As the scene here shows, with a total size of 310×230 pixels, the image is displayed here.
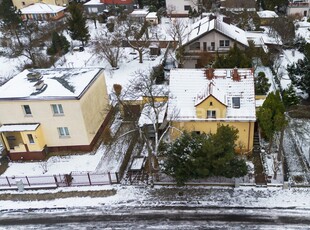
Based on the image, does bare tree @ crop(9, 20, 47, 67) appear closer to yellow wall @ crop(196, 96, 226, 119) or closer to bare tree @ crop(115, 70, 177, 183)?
bare tree @ crop(115, 70, 177, 183)

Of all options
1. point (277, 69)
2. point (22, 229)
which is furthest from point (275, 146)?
point (22, 229)

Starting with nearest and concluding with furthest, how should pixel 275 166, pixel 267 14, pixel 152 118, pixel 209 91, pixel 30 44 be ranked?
pixel 275 166
pixel 209 91
pixel 152 118
pixel 30 44
pixel 267 14

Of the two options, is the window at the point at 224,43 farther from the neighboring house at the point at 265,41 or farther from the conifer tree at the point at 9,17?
the conifer tree at the point at 9,17

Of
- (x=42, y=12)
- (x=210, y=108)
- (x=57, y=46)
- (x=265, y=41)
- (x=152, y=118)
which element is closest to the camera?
(x=210, y=108)

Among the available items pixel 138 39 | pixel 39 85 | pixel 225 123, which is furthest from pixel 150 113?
pixel 138 39

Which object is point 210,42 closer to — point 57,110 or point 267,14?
point 57,110

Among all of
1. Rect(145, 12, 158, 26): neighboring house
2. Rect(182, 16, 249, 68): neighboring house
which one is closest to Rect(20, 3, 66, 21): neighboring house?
Rect(145, 12, 158, 26): neighboring house

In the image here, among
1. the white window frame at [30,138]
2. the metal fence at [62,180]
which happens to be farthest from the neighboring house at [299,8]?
the white window frame at [30,138]

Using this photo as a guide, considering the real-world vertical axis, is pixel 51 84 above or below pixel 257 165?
above
